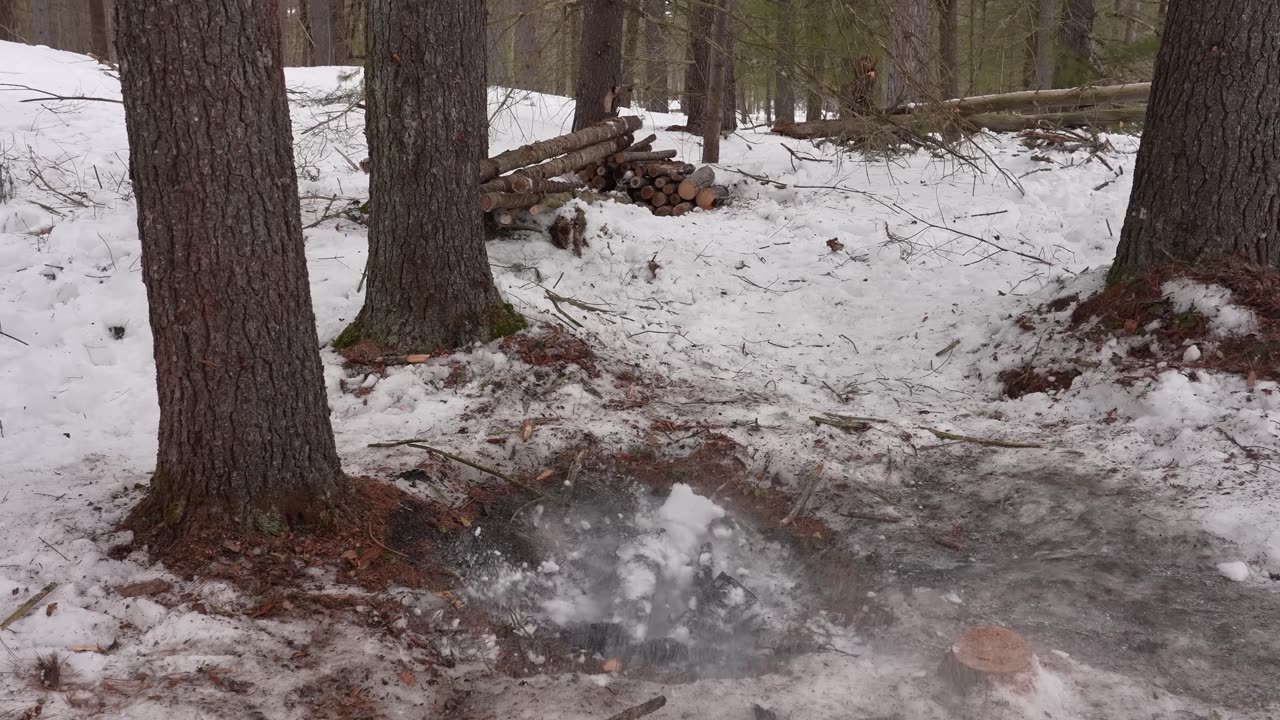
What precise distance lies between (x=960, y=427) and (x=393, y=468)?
3.36 m

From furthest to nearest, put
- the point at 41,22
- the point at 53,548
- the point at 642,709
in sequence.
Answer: the point at 41,22 < the point at 53,548 < the point at 642,709

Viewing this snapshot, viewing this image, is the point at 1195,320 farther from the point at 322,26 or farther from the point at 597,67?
the point at 322,26

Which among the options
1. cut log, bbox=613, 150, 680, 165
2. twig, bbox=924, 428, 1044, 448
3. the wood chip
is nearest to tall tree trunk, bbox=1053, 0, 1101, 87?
cut log, bbox=613, 150, 680, 165

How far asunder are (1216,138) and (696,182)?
508cm

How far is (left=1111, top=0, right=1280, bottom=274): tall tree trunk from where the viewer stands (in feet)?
16.4

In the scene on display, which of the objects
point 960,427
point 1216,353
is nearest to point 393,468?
point 960,427

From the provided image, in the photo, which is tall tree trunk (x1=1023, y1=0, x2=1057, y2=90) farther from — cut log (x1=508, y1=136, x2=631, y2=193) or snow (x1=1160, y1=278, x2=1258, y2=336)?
snow (x1=1160, y1=278, x2=1258, y2=336)

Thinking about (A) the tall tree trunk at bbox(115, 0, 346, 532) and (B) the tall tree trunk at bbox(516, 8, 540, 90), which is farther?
(B) the tall tree trunk at bbox(516, 8, 540, 90)

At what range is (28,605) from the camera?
9.05ft

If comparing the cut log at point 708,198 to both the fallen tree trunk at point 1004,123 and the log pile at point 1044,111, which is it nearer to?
the fallen tree trunk at point 1004,123

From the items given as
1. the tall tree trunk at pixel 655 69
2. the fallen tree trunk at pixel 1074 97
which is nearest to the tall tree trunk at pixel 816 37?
the fallen tree trunk at pixel 1074 97

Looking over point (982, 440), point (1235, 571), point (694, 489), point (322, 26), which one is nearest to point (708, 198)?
point (982, 440)

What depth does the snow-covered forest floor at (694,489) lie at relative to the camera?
2.78 metres

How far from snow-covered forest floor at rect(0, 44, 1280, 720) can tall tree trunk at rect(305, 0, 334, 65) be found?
9.22 meters
